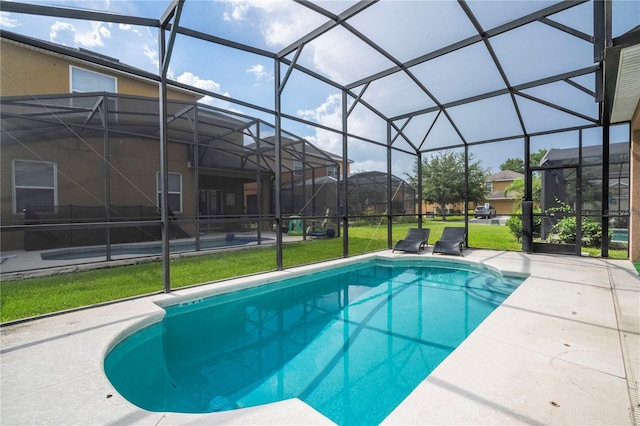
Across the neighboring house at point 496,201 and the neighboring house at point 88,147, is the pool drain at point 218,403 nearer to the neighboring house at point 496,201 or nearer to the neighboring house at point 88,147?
Answer: the neighboring house at point 88,147

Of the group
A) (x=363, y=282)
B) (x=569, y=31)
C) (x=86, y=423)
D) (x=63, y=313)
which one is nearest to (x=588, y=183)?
(x=569, y=31)

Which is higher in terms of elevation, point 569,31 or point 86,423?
point 569,31

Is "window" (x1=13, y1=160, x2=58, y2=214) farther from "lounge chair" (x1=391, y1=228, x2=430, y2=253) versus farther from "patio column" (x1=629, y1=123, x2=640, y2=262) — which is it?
"patio column" (x1=629, y1=123, x2=640, y2=262)

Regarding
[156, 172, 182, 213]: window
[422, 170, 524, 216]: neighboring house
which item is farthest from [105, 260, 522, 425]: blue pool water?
[422, 170, 524, 216]: neighboring house

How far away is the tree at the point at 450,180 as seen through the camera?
19312 millimetres

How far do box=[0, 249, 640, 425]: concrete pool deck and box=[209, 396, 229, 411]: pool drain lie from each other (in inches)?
26.5

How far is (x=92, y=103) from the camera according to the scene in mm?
7273

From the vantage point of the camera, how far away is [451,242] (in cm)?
796

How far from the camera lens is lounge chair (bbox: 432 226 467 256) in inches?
302

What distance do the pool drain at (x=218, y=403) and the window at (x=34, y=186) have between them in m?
8.49

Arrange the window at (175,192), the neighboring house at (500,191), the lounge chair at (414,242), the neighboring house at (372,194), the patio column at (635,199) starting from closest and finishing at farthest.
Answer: the patio column at (635,199)
the lounge chair at (414,242)
the window at (175,192)
the neighboring house at (372,194)
the neighboring house at (500,191)

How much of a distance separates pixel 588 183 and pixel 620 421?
778cm

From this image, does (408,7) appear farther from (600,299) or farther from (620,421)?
(620,421)

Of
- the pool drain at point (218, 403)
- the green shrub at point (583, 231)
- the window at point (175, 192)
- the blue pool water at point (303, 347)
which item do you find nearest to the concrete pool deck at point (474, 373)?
the blue pool water at point (303, 347)
